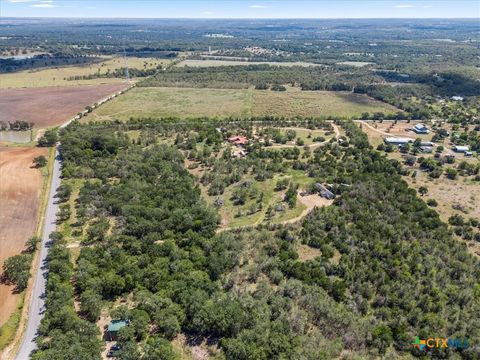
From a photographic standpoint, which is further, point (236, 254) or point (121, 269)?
point (236, 254)

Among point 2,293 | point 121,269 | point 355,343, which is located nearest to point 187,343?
point 121,269

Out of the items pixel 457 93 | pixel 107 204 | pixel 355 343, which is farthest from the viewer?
pixel 457 93

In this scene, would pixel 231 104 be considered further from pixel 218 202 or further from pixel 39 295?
pixel 39 295

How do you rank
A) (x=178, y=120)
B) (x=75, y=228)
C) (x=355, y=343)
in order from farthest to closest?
(x=178, y=120)
(x=75, y=228)
(x=355, y=343)

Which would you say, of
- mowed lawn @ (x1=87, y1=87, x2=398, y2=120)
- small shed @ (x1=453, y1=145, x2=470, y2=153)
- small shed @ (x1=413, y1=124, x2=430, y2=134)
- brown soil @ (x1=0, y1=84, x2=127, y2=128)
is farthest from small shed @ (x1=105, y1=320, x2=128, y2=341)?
small shed @ (x1=413, y1=124, x2=430, y2=134)

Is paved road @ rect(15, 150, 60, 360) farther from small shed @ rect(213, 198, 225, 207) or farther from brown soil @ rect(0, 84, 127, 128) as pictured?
brown soil @ rect(0, 84, 127, 128)

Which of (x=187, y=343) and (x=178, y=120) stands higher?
(x=178, y=120)

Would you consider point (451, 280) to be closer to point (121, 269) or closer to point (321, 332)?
point (321, 332)

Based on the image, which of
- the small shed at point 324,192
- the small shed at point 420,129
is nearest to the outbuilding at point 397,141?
the small shed at point 420,129
